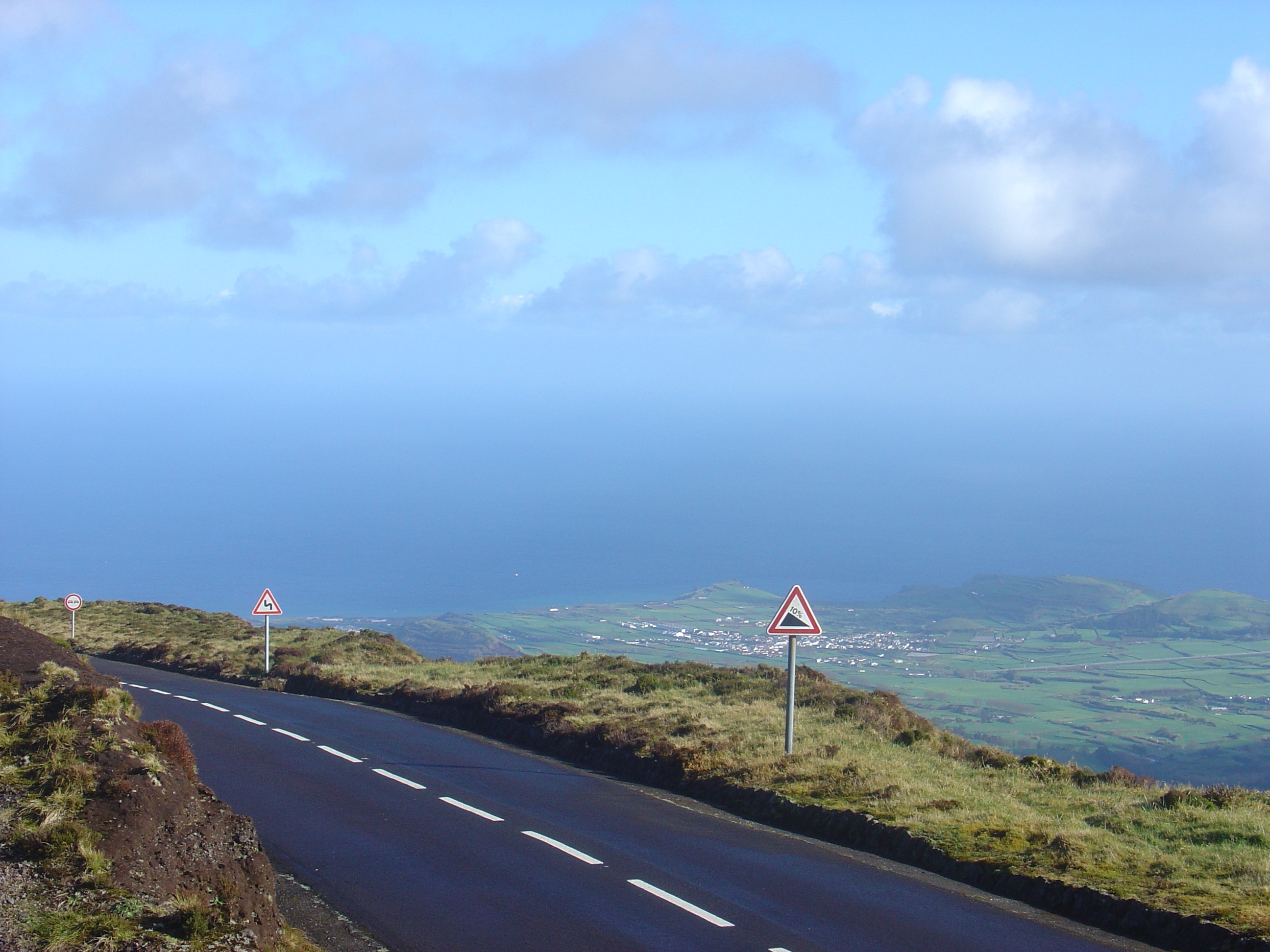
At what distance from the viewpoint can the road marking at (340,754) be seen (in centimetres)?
1426

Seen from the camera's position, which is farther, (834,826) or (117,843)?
(834,826)

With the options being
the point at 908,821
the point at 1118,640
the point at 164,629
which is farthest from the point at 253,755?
the point at 1118,640

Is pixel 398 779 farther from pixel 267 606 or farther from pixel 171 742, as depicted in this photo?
pixel 267 606

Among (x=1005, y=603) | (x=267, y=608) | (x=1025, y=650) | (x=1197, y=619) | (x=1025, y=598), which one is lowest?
(x=1025, y=650)

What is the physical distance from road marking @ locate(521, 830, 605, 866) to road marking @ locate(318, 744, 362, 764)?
14.7ft

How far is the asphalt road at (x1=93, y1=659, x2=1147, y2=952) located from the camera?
7676mm

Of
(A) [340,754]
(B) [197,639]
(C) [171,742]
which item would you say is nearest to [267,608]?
(B) [197,639]

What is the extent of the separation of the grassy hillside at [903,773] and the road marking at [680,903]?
283 centimetres

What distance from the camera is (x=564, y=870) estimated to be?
9.26m

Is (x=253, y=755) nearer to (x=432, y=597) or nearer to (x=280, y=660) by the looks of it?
(x=280, y=660)

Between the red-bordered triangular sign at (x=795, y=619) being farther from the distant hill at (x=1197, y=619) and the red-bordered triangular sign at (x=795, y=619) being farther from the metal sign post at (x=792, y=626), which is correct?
the distant hill at (x=1197, y=619)

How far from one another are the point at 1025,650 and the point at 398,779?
87.0 meters

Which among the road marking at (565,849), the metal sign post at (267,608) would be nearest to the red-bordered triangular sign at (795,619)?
the road marking at (565,849)

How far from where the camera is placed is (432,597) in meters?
163
